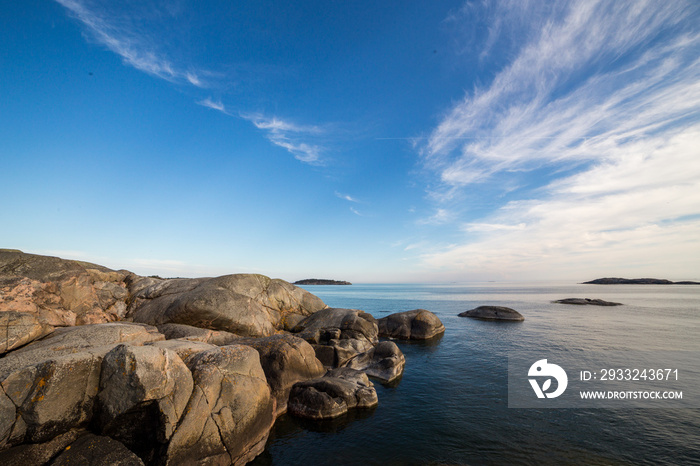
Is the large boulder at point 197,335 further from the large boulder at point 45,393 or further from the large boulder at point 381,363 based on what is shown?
the large boulder at point 381,363

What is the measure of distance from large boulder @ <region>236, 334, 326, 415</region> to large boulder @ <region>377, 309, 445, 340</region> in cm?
1651

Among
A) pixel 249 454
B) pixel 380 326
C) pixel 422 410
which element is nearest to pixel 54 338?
pixel 249 454

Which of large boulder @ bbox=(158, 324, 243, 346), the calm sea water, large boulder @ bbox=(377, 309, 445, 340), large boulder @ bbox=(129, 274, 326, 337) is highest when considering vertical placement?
large boulder @ bbox=(129, 274, 326, 337)

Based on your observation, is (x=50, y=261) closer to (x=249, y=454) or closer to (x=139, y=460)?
(x=139, y=460)

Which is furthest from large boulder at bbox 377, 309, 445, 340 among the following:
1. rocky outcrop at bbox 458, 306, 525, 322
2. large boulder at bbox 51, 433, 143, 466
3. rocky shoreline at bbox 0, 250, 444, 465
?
large boulder at bbox 51, 433, 143, 466

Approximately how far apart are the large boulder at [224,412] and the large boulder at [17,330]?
241 inches

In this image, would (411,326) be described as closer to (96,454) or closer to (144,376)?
(144,376)

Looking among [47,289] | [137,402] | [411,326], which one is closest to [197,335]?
[47,289]

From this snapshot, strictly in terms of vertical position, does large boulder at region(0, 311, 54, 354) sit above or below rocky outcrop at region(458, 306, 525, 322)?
above

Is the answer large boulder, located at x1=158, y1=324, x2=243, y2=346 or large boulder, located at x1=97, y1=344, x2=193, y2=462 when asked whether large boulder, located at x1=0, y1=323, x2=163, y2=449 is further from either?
large boulder, located at x1=158, y1=324, x2=243, y2=346

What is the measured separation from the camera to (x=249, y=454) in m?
10.2

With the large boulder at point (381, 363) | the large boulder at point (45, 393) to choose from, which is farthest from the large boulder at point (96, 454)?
the large boulder at point (381, 363)

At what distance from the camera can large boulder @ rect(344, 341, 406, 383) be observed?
18688 mm

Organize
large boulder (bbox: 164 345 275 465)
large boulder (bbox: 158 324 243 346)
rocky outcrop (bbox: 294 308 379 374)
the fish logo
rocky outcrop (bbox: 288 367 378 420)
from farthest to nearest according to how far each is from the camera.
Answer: rocky outcrop (bbox: 294 308 379 374), large boulder (bbox: 158 324 243 346), the fish logo, rocky outcrop (bbox: 288 367 378 420), large boulder (bbox: 164 345 275 465)
